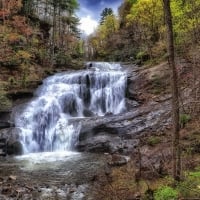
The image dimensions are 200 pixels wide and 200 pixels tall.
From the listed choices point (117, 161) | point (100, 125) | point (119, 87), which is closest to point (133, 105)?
point (119, 87)

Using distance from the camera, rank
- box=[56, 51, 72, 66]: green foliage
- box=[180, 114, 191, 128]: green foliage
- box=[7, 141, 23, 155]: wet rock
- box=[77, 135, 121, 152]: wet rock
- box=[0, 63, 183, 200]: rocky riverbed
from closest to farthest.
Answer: box=[0, 63, 183, 200]: rocky riverbed
box=[180, 114, 191, 128]: green foliage
box=[77, 135, 121, 152]: wet rock
box=[7, 141, 23, 155]: wet rock
box=[56, 51, 72, 66]: green foliage

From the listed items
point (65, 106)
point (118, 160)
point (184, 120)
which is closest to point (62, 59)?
point (65, 106)

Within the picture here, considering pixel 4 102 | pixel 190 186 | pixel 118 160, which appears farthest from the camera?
pixel 4 102

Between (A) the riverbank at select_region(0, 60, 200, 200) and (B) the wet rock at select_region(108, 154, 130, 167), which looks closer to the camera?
(A) the riverbank at select_region(0, 60, 200, 200)

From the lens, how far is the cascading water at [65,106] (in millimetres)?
20078

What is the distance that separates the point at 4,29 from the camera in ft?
97.6

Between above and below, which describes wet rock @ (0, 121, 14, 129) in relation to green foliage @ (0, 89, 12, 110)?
below

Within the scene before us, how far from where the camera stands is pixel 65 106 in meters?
24.5

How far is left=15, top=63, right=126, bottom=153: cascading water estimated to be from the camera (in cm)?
2008

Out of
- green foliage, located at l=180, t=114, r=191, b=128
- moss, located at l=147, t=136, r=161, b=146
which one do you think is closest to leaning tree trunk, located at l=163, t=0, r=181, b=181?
moss, located at l=147, t=136, r=161, b=146

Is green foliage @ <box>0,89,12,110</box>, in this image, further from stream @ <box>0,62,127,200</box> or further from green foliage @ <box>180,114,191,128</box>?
green foliage @ <box>180,114,191,128</box>

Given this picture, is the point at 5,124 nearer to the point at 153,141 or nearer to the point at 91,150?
the point at 91,150

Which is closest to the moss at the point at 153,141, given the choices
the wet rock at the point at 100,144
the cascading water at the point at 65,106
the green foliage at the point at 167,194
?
the wet rock at the point at 100,144

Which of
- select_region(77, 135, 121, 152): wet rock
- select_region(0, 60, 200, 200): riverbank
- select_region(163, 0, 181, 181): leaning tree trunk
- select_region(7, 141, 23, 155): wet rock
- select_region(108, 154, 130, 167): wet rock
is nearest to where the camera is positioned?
select_region(163, 0, 181, 181): leaning tree trunk
